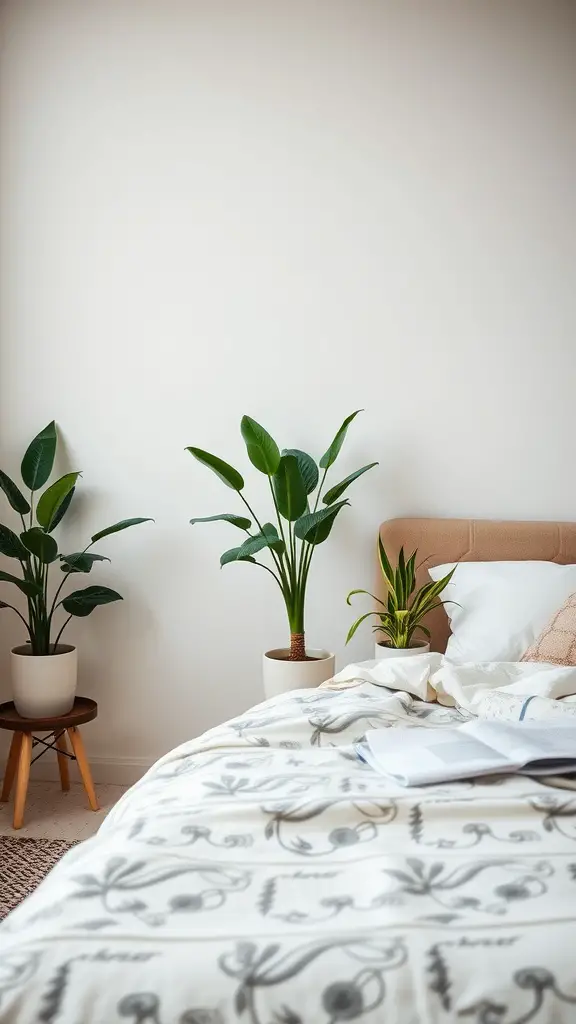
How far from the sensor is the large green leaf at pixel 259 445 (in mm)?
2729

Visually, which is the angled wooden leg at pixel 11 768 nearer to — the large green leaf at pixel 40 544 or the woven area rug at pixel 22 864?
the woven area rug at pixel 22 864

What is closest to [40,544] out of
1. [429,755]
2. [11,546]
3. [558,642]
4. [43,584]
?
[11,546]

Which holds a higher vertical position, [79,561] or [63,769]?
[79,561]

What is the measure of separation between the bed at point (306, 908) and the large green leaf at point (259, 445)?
1383 mm

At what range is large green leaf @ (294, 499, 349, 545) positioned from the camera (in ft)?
8.87

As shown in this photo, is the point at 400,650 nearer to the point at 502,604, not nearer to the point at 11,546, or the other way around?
the point at 502,604

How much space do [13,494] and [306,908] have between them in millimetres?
2306

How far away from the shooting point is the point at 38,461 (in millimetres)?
3020

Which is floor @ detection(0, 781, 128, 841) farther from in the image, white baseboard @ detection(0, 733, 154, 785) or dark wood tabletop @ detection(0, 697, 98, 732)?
dark wood tabletop @ detection(0, 697, 98, 732)

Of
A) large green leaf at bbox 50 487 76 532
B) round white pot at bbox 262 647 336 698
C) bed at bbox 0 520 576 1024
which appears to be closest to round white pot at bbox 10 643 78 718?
large green leaf at bbox 50 487 76 532

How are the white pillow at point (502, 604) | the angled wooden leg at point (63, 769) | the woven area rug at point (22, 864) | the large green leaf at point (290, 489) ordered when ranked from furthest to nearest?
the angled wooden leg at point (63, 769) < the large green leaf at point (290, 489) < the white pillow at point (502, 604) < the woven area rug at point (22, 864)

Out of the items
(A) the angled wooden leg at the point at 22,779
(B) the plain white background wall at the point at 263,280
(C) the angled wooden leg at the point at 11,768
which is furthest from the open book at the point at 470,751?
(C) the angled wooden leg at the point at 11,768

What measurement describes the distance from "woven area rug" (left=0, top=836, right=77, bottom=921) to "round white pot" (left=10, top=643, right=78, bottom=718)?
0.41 metres

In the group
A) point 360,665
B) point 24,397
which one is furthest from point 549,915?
point 24,397
